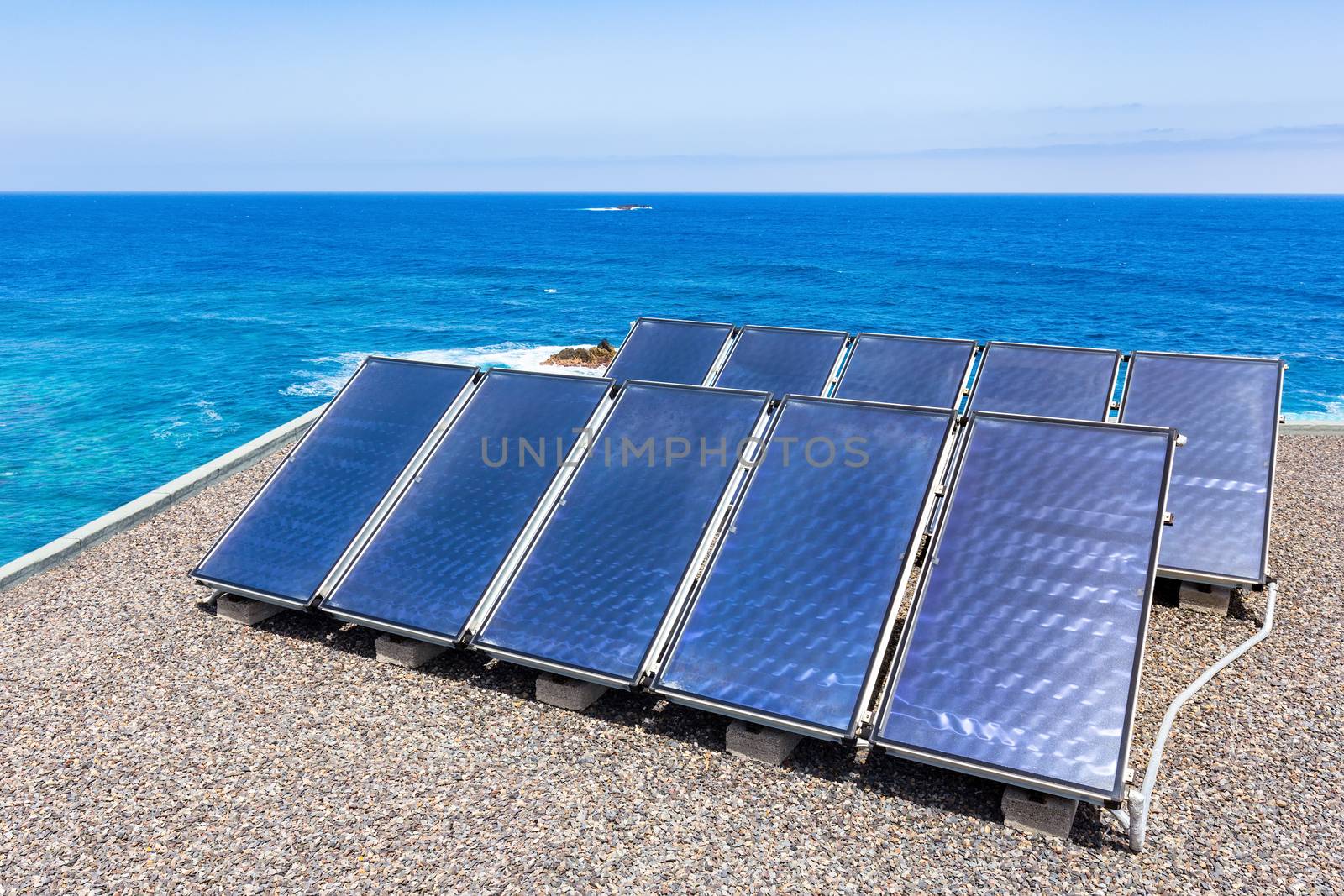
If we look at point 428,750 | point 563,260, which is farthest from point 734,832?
point 563,260

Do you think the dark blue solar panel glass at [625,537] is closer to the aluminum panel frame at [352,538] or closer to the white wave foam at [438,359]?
the aluminum panel frame at [352,538]

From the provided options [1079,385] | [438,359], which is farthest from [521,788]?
[438,359]

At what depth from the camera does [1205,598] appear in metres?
7.93

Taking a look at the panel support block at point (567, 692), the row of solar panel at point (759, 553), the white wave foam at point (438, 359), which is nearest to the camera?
the row of solar panel at point (759, 553)

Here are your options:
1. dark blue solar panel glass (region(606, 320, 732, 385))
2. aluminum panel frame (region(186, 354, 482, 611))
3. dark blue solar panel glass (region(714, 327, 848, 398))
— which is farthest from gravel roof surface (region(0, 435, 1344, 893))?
dark blue solar panel glass (region(606, 320, 732, 385))

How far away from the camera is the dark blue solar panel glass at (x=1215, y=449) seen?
7.92 metres

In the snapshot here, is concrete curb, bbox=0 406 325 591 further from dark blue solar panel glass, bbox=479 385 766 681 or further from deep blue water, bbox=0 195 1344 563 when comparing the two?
deep blue water, bbox=0 195 1344 563

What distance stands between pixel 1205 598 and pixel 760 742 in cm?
509

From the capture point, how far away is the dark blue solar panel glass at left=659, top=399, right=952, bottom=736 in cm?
560

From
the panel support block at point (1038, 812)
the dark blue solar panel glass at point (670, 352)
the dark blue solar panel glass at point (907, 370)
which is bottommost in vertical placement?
the panel support block at point (1038, 812)

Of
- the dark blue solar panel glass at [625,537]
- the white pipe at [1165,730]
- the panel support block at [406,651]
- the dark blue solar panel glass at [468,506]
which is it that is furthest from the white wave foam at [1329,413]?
the panel support block at [406,651]

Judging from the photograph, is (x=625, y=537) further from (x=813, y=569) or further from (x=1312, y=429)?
(x=1312, y=429)

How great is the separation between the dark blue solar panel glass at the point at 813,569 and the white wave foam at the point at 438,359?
88.1 ft

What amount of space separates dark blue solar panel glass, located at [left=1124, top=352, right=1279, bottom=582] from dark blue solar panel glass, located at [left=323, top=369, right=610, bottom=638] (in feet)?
19.8
